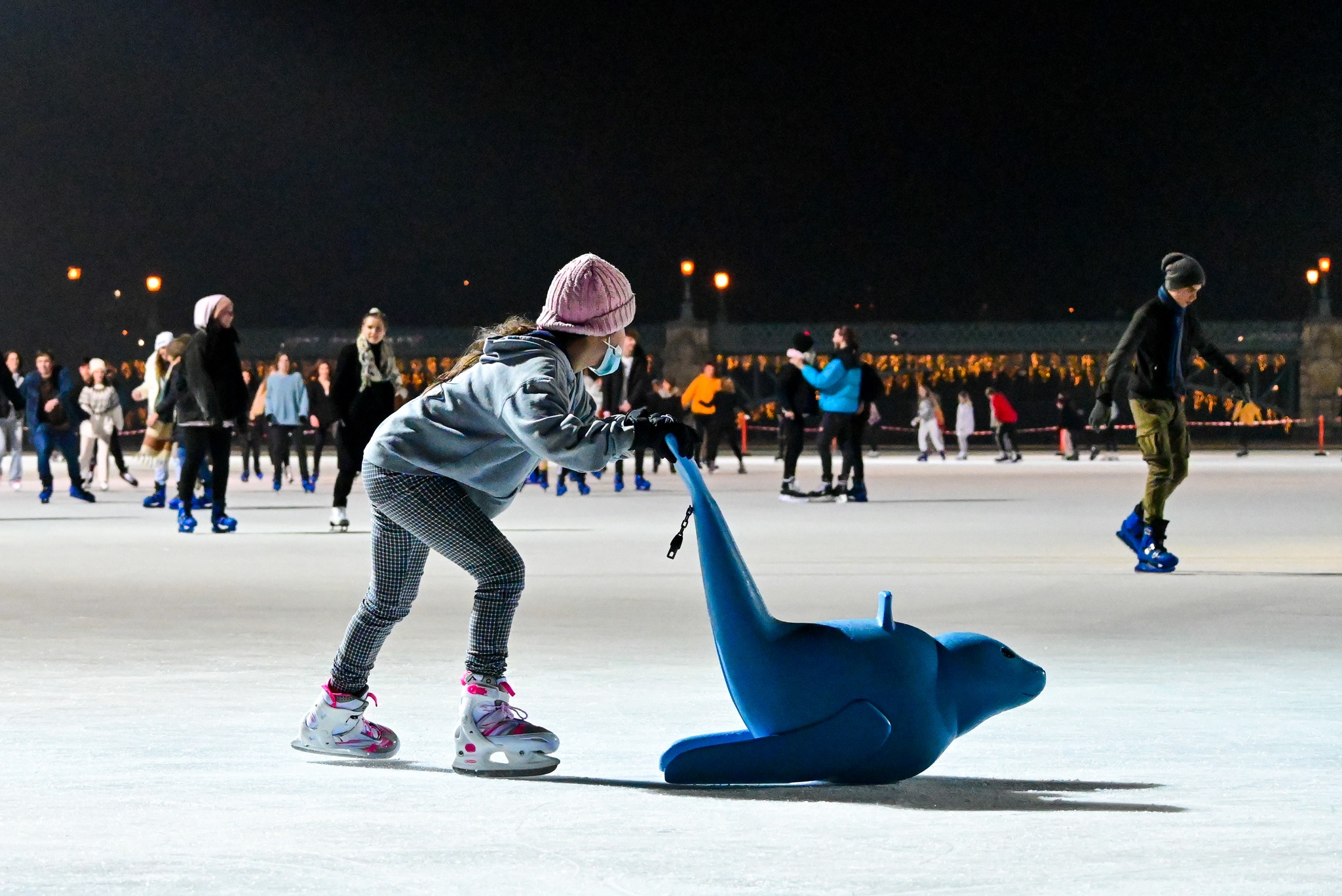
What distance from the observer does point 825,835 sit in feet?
13.4

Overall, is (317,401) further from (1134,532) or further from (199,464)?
(1134,532)

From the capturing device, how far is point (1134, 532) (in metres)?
11.0

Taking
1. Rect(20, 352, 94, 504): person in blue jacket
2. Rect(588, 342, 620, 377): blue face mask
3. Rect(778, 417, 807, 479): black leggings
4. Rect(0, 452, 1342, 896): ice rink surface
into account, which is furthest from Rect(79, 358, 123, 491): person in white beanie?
Rect(588, 342, 620, 377): blue face mask

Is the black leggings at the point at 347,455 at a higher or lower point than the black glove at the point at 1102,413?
lower

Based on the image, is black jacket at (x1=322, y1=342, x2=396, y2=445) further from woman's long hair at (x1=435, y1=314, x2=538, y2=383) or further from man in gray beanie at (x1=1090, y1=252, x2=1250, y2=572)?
woman's long hair at (x1=435, y1=314, x2=538, y2=383)

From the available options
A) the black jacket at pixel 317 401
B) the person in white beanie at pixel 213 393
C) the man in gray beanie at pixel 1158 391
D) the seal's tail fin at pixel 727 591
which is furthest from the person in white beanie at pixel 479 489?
the black jacket at pixel 317 401

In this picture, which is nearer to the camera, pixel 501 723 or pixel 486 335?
pixel 501 723

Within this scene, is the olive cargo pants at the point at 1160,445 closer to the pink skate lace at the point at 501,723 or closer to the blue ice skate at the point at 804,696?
the blue ice skate at the point at 804,696

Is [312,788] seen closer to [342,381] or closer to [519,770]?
[519,770]

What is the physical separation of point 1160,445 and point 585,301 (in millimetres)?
6589

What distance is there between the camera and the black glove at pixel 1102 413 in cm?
1080

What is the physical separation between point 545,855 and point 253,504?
50.6 feet

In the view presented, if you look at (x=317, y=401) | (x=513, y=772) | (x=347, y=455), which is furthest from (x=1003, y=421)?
(x=513, y=772)

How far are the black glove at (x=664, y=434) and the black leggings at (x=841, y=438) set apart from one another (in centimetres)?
1370
